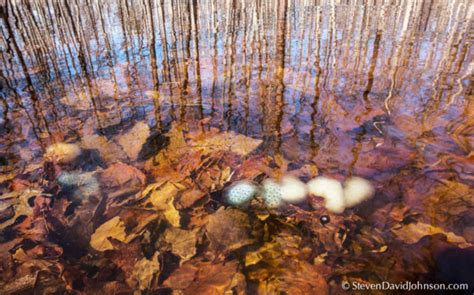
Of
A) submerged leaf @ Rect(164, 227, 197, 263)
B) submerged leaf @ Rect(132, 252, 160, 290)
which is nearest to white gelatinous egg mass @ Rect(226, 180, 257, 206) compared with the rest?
submerged leaf @ Rect(164, 227, 197, 263)

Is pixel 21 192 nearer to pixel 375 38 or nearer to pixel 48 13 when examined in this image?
pixel 375 38

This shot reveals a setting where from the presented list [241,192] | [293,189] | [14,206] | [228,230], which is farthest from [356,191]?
[14,206]

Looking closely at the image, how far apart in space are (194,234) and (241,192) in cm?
36

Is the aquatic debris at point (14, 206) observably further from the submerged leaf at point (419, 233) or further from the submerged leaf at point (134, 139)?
the submerged leaf at point (419, 233)

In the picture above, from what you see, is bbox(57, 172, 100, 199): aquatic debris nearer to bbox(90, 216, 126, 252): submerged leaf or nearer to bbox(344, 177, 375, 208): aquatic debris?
bbox(90, 216, 126, 252): submerged leaf

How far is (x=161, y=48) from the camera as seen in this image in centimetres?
393

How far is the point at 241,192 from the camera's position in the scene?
163 centimetres

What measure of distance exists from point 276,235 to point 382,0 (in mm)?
7055

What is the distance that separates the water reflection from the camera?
202 centimetres

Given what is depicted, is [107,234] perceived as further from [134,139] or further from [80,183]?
[134,139]

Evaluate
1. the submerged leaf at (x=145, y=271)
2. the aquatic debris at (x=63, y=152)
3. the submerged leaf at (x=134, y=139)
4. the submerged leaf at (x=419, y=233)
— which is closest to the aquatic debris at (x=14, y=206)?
the aquatic debris at (x=63, y=152)

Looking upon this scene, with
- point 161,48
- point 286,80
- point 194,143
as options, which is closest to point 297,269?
point 194,143

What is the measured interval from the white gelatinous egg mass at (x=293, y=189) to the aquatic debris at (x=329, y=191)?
0.04 m

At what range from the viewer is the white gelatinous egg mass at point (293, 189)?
1571mm
